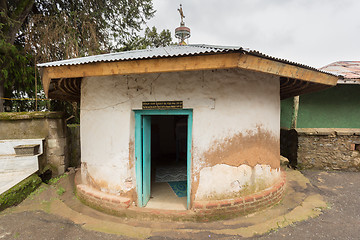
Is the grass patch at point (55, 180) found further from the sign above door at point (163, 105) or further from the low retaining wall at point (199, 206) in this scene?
the sign above door at point (163, 105)

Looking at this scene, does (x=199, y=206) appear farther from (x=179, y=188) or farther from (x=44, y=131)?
(x=44, y=131)

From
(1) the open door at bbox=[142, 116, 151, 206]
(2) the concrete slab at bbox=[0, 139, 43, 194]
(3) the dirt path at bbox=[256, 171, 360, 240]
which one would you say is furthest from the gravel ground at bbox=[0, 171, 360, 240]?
(2) the concrete slab at bbox=[0, 139, 43, 194]

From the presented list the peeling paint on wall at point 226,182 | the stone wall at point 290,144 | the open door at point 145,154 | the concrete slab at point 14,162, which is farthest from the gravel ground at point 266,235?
the stone wall at point 290,144

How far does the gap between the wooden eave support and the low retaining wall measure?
2.33m

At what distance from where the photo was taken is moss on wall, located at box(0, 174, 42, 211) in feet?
12.3

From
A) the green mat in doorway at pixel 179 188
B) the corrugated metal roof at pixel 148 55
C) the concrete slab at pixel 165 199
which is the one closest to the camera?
the corrugated metal roof at pixel 148 55

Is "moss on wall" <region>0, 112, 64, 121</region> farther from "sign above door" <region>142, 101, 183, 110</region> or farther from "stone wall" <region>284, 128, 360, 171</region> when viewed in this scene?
"stone wall" <region>284, 128, 360, 171</region>

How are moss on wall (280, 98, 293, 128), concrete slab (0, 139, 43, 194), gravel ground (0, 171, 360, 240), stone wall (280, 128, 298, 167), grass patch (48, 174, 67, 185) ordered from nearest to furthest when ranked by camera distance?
gravel ground (0, 171, 360, 240) < concrete slab (0, 139, 43, 194) < grass patch (48, 174, 67, 185) < stone wall (280, 128, 298, 167) < moss on wall (280, 98, 293, 128)

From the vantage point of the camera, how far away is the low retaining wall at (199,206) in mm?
3426

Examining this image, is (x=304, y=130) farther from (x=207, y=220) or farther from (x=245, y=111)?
(x=207, y=220)

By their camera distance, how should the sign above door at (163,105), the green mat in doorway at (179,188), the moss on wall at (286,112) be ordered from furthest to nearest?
the moss on wall at (286,112) < the green mat in doorway at (179,188) < the sign above door at (163,105)

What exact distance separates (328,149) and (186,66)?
6.56 meters

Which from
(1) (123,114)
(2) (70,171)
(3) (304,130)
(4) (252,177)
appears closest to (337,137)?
(3) (304,130)

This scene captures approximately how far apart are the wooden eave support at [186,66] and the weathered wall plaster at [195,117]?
564 mm
